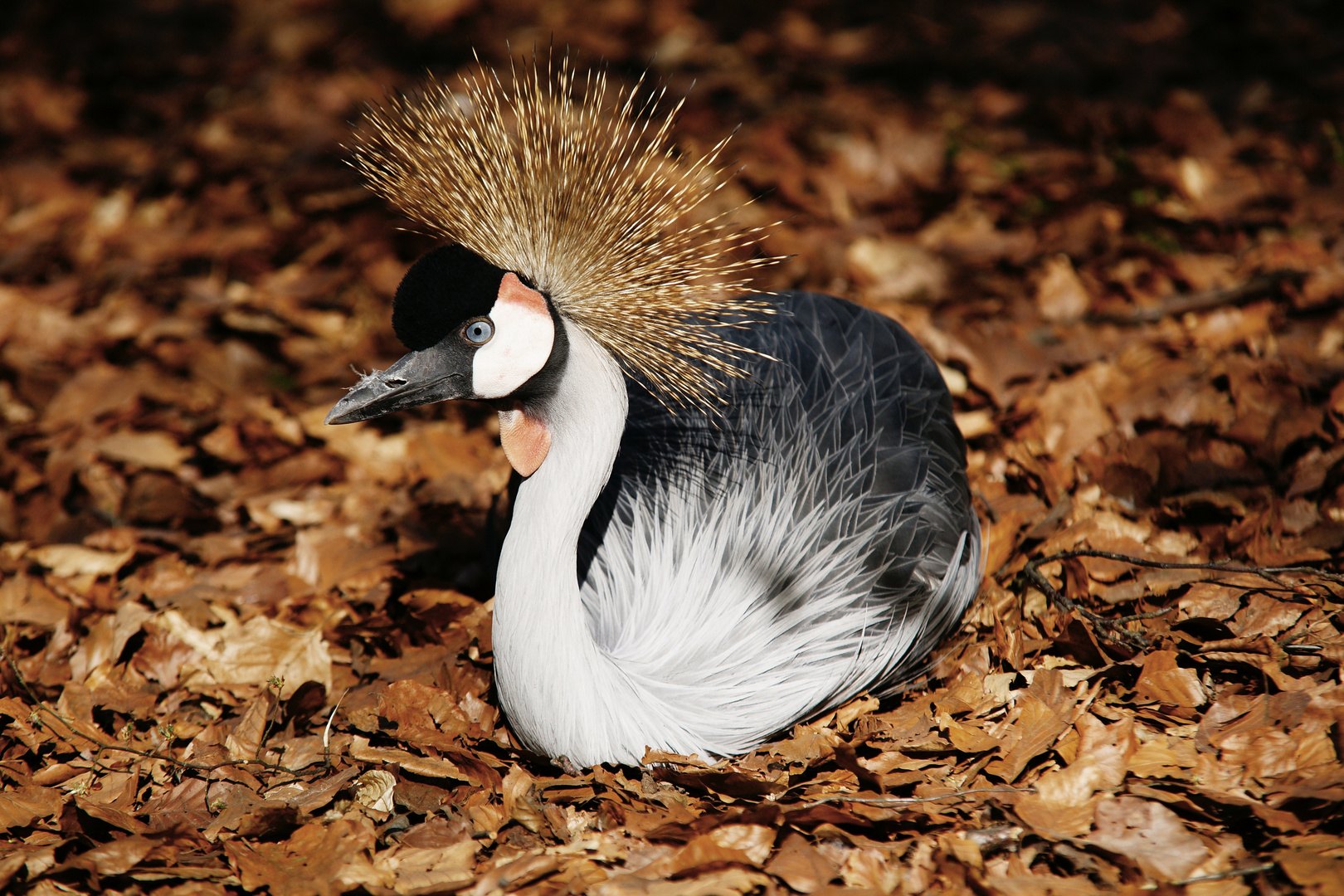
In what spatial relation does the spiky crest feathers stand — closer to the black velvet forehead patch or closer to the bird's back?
the black velvet forehead patch

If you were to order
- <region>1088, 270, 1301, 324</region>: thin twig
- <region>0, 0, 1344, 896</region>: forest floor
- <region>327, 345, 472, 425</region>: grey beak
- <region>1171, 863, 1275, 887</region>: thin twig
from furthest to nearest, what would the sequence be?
<region>1088, 270, 1301, 324</region>: thin twig → <region>327, 345, 472, 425</region>: grey beak → <region>0, 0, 1344, 896</region>: forest floor → <region>1171, 863, 1275, 887</region>: thin twig

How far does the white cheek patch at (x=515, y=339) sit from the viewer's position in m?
2.04

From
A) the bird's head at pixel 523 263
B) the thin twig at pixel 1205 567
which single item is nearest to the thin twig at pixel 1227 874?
the thin twig at pixel 1205 567

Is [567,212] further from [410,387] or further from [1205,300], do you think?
[1205,300]

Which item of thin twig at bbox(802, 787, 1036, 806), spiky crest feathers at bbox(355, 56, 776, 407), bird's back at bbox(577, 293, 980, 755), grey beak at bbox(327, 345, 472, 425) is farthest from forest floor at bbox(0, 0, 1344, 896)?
spiky crest feathers at bbox(355, 56, 776, 407)

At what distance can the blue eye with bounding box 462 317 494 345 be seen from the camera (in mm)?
2045

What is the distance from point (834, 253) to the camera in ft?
14.3

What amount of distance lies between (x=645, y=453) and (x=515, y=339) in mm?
643

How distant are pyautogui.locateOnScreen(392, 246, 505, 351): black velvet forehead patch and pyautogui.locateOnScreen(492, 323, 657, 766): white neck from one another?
0.62 ft

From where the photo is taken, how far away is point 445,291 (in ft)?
6.55

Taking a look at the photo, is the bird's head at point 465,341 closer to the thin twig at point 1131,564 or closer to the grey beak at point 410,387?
the grey beak at point 410,387

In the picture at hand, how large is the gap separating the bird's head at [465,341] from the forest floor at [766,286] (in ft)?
2.30

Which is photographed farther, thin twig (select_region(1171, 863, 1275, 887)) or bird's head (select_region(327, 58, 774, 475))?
bird's head (select_region(327, 58, 774, 475))

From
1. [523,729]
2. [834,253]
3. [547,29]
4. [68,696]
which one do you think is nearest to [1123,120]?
[834,253]
